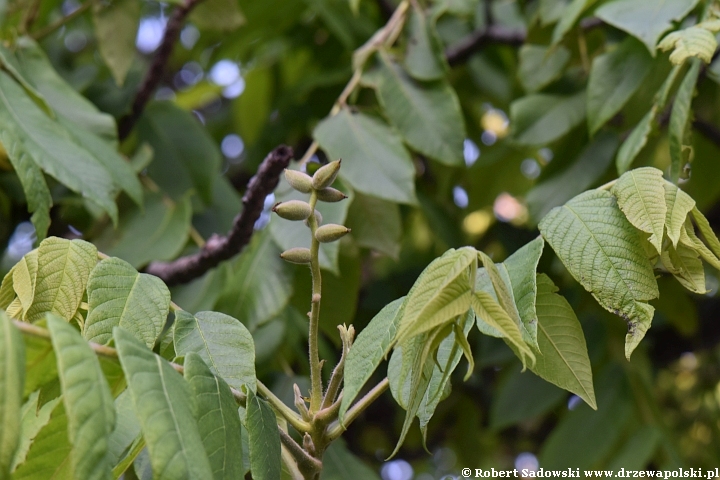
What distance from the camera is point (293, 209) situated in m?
0.58

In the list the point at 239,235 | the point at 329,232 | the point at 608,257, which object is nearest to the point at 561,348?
the point at 608,257

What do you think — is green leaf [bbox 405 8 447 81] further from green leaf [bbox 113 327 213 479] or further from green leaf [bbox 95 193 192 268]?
green leaf [bbox 113 327 213 479]

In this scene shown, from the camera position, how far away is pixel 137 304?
57 centimetres

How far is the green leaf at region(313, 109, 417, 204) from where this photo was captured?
960 millimetres

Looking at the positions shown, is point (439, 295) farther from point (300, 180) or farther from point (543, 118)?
point (543, 118)

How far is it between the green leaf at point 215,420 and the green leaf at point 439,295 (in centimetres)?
14

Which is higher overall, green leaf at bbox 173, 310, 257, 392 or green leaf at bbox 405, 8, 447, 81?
green leaf at bbox 173, 310, 257, 392

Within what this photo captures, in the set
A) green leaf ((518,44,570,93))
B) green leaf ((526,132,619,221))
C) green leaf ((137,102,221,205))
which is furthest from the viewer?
green leaf ((137,102,221,205))

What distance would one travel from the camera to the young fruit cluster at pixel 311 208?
0.57 metres

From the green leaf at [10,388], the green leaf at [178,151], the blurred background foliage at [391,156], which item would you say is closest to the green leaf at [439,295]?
the green leaf at [10,388]

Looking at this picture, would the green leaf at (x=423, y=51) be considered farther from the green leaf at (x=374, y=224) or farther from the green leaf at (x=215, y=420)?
the green leaf at (x=215, y=420)

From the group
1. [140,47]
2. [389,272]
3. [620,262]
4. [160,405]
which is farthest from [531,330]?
[140,47]

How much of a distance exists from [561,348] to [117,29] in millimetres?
957

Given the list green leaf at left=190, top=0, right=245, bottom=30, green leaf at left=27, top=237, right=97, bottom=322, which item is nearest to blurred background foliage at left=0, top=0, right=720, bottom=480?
green leaf at left=190, top=0, right=245, bottom=30
